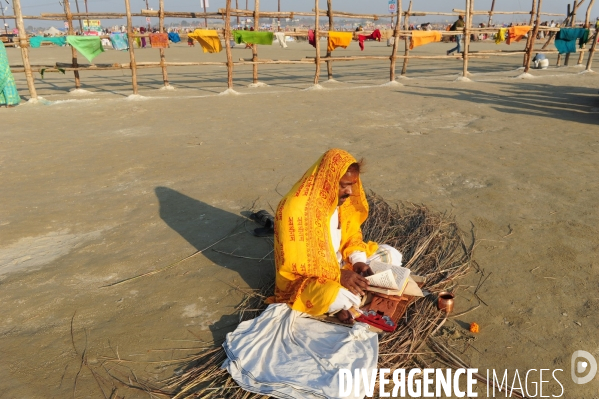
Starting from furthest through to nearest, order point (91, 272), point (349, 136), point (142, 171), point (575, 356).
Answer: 1. point (349, 136)
2. point (142, 171)
3. point (91, 272)
4. point (575, 356)

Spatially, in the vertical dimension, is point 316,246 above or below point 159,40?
below

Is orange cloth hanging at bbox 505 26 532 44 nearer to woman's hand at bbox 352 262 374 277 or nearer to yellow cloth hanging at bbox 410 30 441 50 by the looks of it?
yellow cloth hanging at bbox 410 30 441 50

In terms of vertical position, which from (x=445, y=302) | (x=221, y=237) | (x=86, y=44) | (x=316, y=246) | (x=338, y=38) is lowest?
(x=221, y=237)

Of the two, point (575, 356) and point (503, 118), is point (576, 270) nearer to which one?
point (575, 356)

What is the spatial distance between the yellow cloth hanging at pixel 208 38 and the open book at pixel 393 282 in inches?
355

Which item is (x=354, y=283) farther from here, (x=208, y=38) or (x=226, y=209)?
(x=208, y=38)

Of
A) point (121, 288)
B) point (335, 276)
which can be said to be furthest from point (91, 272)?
point (335, 276)

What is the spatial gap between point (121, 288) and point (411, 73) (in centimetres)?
1240

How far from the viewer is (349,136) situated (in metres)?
6.48

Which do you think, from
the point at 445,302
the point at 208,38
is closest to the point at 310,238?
the point at 445,302

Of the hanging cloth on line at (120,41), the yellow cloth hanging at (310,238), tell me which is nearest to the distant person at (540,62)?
the hanging cloth on line at (120,41)

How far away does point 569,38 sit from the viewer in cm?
1223

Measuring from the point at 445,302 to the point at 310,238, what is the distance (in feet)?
2.77

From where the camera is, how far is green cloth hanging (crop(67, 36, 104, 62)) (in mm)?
9820
